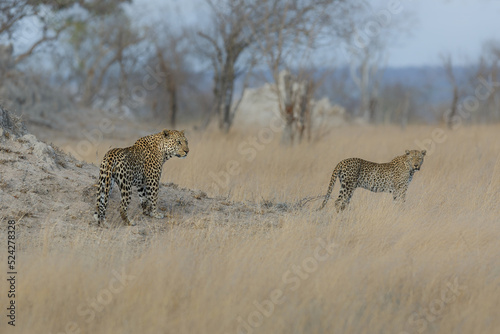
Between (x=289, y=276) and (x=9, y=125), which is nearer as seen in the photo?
(x=289, y=276)

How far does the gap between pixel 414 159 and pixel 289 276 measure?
3.79 meters

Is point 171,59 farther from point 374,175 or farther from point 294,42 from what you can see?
point 374,175

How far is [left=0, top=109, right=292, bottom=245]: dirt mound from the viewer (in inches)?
281

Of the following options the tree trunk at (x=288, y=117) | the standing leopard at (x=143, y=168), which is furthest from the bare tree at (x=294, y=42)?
the standing leopard at (x=143, y=168)

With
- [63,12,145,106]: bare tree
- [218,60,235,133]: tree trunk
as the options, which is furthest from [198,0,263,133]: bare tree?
[63,12,145,106]: bare tree

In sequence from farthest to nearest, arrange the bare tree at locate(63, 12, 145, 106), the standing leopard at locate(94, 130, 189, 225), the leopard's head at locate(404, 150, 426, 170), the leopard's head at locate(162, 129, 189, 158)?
the bare tree at locate(63, 12, 145, 106), the leopard's head at locate(404, 150, 426, 170), the leopard's head at locate(162, 129, 189, 158), the standing leopard at locate(94, 130, 189, 225)

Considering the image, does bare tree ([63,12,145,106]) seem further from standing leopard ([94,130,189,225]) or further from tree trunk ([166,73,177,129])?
standing leopard ([94,130,189,225])

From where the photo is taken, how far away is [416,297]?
5109 millimetres

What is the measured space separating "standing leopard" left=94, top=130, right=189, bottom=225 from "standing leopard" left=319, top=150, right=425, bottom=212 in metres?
2.10

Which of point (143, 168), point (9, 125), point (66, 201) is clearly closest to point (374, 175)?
point (143, 168)

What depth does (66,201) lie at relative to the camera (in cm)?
758

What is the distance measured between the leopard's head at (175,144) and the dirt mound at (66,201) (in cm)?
80

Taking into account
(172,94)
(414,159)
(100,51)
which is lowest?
(414,159)

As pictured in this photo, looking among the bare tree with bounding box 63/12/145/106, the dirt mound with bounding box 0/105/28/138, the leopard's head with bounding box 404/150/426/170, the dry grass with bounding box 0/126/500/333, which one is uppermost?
the bare tree with bounding box 63/12/145/106
